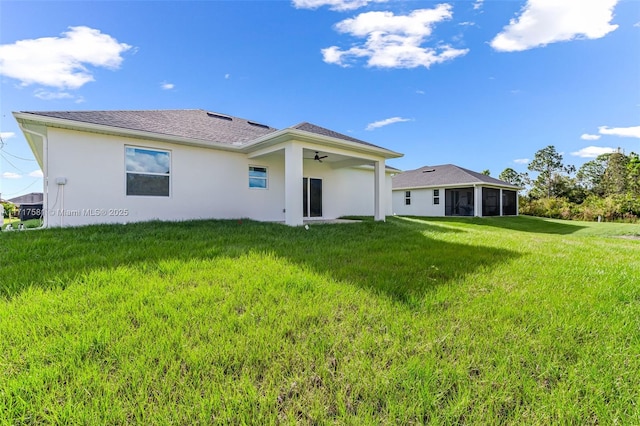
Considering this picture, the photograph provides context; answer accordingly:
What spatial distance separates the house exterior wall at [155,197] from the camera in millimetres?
7582

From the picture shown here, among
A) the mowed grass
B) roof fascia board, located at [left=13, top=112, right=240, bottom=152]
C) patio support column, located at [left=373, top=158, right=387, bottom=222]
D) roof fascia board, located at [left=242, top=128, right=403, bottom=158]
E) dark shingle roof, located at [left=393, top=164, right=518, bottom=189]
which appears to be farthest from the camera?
dark shingle roof, located at [left=393, top=164, right=518, bottom=189]

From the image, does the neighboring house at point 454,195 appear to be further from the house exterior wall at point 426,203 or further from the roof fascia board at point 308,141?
the roof fascia board at point 308,141

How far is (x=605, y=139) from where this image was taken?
32281 millimetres

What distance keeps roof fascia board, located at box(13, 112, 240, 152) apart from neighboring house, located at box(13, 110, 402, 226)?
0.02 metres

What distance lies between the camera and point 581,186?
102 feet

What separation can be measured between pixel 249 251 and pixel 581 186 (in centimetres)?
4045

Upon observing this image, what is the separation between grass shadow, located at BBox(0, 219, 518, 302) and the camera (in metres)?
3.65

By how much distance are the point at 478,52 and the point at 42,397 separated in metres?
16.6

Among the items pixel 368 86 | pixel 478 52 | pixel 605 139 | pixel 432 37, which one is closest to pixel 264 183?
pixel 368 86

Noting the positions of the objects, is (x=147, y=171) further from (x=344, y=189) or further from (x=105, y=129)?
(x=344, y=189)

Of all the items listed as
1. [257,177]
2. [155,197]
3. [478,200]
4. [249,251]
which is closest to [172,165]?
[155,197]

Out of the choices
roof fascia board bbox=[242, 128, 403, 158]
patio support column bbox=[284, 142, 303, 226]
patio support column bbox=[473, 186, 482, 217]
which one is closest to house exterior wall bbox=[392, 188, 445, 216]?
patio support column bbox=[473, 186, 482, 217]

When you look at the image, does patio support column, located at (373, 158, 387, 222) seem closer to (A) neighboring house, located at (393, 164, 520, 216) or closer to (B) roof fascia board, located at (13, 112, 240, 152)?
(B) roof fascia board, located at (13, 112, 240, 152)

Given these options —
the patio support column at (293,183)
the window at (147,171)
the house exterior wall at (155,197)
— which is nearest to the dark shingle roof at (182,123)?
the house exterior wall at (155,197)
